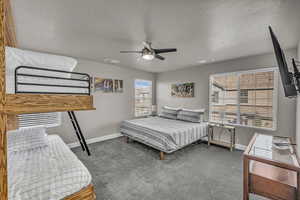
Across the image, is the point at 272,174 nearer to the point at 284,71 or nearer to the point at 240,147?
the point at 284,71

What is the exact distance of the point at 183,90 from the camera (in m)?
4.77

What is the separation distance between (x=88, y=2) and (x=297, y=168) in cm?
283

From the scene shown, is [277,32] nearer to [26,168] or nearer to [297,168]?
[297,168]

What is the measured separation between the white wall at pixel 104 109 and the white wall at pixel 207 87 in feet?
4.10

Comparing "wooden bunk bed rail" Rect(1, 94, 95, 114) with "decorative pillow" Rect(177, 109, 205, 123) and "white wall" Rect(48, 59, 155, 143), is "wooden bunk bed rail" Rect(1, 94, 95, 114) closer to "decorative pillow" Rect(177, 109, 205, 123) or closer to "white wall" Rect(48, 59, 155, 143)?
"white wall" Rect(48, 59, 155, 143)

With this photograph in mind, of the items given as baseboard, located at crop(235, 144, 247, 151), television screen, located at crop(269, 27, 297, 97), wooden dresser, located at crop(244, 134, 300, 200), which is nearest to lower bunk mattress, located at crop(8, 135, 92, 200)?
wooden dresser, located at crop(244, 134, 300, 200)

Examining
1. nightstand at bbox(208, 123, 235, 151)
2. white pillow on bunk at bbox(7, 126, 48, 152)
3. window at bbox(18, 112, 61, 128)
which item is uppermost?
window at bbox(18, 112, 61, 128)

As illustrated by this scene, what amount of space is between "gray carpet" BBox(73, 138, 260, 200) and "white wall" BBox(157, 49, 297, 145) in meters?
1.15

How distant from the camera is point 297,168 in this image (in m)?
1.34

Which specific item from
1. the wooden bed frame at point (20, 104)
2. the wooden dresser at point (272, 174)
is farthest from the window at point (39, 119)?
the wooden dresser at point (272, 174)

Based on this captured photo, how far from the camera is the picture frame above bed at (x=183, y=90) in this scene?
A: 14.9 ft

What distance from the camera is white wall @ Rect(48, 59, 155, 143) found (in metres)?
3.59

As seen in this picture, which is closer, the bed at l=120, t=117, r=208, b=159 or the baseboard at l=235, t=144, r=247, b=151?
the bed at l=120, t=117, r=208, b=159

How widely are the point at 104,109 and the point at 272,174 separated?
13.0 ft
